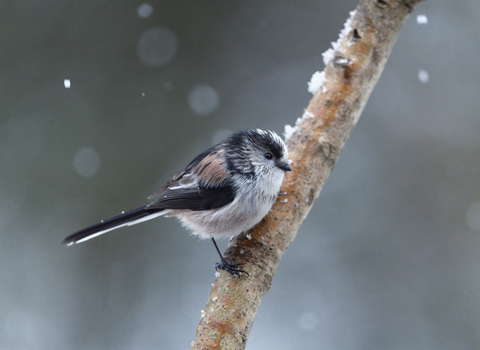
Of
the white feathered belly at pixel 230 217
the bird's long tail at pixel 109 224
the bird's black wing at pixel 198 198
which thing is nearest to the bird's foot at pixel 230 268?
the white feathered belly at pixel 230 217

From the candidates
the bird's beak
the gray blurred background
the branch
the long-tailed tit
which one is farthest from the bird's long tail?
the gray blurred background

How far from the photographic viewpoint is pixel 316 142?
2484 millimetres

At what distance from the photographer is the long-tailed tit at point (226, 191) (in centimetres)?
227

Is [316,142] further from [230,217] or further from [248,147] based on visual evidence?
[230,217]

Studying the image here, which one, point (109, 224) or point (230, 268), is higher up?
point (109, 224)

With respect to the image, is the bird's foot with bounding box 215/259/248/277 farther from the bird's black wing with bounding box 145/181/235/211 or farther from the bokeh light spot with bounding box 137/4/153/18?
the bokeh light spot with bounding box 137/4/153/18

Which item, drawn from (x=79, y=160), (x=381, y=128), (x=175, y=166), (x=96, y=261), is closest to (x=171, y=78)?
(x=175, y=166)

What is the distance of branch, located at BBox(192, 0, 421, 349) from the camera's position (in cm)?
200

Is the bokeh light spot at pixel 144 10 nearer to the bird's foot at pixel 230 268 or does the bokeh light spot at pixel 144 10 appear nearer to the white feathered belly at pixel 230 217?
the white feathered belly at pixel 230 217

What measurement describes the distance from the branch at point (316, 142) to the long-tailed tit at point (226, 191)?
0.12m

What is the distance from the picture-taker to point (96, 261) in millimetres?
4141

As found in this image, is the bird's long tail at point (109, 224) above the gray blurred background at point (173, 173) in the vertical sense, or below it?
below

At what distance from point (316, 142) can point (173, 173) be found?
89.0 inches

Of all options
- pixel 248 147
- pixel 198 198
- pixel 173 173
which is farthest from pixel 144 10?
pixel 198 198
